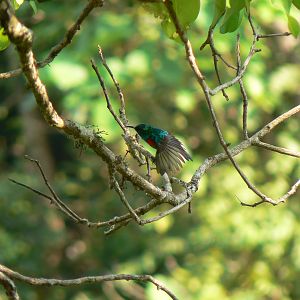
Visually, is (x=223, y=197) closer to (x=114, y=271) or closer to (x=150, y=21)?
(x=114, y=271)

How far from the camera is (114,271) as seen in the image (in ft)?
27.4

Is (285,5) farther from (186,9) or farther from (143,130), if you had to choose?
(143,130)

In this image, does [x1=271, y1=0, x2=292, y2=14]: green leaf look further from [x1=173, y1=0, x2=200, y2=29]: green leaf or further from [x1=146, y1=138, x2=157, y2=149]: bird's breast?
[x1=146, y1=138, x2=157, y2=149]: bird's breast

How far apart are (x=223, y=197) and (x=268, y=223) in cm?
63

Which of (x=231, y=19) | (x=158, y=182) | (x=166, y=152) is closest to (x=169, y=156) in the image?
(x=166, y=152)

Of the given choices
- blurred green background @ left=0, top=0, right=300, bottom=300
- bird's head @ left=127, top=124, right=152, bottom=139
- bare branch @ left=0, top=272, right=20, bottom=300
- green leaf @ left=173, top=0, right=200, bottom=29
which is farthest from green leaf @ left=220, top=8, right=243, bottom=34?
blurred green background @ left=0, top=0, right=300, bottom=300

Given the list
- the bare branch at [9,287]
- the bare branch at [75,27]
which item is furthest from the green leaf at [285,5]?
the bare branch at [9,287]

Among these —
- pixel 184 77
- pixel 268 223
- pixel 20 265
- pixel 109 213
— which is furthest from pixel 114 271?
pixel 184 77

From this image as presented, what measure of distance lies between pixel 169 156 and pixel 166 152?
0.02 m

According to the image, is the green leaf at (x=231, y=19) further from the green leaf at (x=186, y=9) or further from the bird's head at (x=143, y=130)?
the bird's head at (x=143, y=130)

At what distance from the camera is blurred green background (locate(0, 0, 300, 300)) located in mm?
6199

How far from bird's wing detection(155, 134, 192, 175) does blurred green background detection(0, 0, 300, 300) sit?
151 inches

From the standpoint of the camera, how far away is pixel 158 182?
25.5ft

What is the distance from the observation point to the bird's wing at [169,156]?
1.70 m
